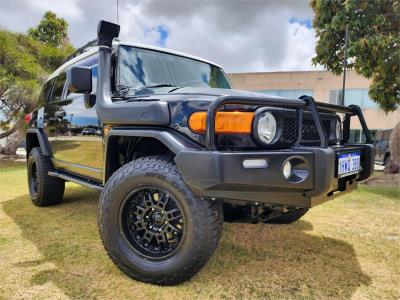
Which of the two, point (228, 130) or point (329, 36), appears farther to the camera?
point (329, 36)

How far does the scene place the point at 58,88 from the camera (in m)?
4.45

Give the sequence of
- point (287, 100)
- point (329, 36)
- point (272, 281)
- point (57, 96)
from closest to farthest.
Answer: point (287, 100)
point (272, 281)
point (57, 96)
point (329, 36)

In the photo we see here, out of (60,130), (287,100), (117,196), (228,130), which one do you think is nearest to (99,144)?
(117,196)

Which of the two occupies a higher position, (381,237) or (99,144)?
(99,144)

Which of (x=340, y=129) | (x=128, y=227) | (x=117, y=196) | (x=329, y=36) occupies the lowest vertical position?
(x=128, y=227)

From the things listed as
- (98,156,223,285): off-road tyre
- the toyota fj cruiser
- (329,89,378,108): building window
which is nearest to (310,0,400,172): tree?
the toyota fj cruiser

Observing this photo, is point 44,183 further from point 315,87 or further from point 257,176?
point 315,87

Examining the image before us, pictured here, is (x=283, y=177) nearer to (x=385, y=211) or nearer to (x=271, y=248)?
(x=271, y=248)

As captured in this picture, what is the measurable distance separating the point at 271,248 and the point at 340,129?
1.25 metres

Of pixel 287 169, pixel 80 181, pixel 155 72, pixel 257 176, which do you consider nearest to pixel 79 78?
pixel 155 72

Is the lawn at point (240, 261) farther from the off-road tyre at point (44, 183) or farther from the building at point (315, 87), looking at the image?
the building at point (315, 87)

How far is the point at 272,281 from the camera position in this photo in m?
2.44

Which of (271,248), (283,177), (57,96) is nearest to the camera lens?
(283,177)

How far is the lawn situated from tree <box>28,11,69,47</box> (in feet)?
46.4
